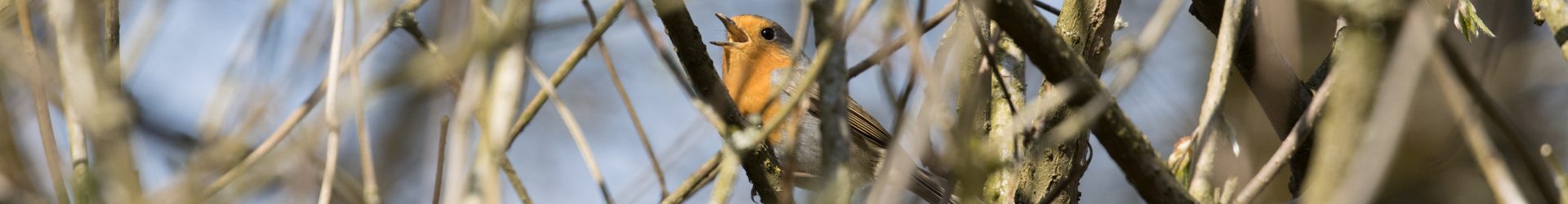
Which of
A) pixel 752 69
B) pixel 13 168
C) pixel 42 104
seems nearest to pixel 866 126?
pixel 752 69

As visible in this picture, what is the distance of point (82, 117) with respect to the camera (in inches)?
73.4

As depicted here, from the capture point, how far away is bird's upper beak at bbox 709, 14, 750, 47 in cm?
528

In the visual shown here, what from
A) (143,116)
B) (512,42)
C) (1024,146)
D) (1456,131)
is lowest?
(1456,131)

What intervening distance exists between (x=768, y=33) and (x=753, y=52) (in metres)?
0.16

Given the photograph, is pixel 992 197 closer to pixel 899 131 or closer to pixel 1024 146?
pixel 1024 146

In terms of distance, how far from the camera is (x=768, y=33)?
5.58 metres

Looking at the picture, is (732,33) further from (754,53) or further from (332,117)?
(332,117)

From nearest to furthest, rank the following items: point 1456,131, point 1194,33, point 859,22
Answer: point 859,22, point 1456,131, point 1194,33

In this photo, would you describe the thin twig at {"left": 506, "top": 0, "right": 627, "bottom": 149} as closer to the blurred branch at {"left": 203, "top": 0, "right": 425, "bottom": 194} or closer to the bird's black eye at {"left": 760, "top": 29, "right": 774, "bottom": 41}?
the blurred branch at {"left": 203, "top": 0, "right": 425, "bottom": 194}

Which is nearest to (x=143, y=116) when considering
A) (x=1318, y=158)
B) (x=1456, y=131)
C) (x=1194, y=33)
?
(x=1318, y=158)

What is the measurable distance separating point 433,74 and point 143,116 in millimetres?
1108

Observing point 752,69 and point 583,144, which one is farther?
point 752,69

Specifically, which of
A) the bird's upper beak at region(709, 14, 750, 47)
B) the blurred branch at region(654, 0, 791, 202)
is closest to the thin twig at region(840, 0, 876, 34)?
the blurred branch at region(654, 0, 791, 202)

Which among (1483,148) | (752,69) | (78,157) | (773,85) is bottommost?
(1483,148)
